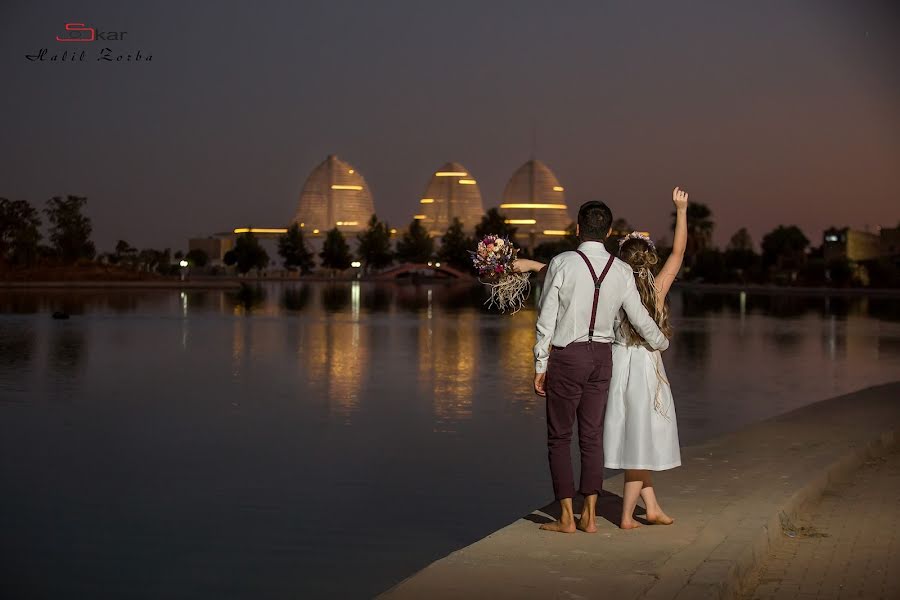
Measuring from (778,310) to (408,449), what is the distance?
46.0 m

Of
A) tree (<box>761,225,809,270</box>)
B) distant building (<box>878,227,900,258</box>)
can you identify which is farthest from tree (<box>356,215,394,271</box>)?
distant building (<box>878,227,900,258</box>)

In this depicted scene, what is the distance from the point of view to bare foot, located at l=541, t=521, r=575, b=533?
7.77 metres

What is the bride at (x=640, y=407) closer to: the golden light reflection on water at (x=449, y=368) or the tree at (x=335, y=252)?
the golden light reflection on water at (x=449, y=368)

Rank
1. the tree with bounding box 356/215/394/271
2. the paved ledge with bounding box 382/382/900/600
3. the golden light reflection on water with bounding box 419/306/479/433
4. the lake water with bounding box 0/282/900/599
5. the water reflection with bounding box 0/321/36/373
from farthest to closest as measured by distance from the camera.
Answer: the tree with bounding box 356/215/394/271 → the water reflection with bounding box 0/321/36/373 → the golden light reflection on water with bounding box 419/306/479/433 → the lake water with bounding box 0/282/900/599 → the paved ledge with bounding box 382/382/900/600

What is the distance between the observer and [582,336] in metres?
7.77

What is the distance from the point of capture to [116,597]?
8.74 metres

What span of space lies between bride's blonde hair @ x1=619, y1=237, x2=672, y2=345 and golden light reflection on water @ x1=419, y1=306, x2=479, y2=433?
8322 mm

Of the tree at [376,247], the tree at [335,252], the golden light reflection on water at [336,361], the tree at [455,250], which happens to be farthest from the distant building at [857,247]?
the golden light reflection on water at [336,361]

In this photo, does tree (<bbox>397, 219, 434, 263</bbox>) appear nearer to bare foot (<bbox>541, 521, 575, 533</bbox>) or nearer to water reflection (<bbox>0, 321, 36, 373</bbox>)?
water reflection (<bbox>0, 321, 36, 373</bbox>)

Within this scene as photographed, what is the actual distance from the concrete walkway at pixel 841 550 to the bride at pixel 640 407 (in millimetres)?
876

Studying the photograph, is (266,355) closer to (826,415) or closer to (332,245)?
(826,415)

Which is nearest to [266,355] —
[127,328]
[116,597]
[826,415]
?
[127,328]

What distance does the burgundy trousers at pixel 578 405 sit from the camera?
7.76 meters

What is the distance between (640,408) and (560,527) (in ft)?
2.89
